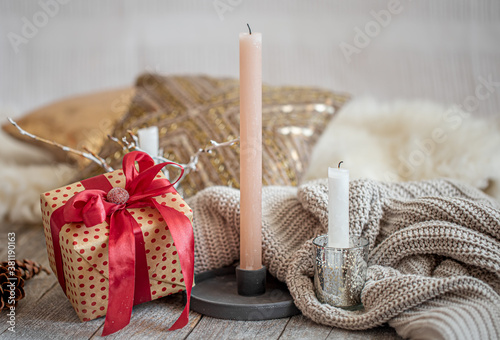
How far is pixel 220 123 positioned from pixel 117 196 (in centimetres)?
52

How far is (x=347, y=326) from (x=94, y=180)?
1.35ft

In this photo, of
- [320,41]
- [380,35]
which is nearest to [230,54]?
[320,41]

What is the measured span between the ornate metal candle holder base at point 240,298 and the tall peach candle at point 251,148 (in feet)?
0.13

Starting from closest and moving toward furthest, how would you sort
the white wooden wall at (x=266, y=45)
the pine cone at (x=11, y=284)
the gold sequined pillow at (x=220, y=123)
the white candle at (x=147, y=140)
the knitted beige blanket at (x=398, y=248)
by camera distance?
the knitted beige blanket at (x=398, y=248)
the pine cone at (x=11, y=284)
the white candle at (x=147, y=140)
the gold sequined pillow at (x=220, y=123)
the white wooden wall at (x=266, y=45)

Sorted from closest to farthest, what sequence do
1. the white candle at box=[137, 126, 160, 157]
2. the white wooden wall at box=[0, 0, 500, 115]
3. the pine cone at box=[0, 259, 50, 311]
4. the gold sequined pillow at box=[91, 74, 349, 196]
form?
1. the pine cone at box=[0, 259, 50, 311]
2. the white candle at box=[137, 126, 160, 157]
3. the gold sequined pillow at box=[91, 74, 349, 196]
4. the white wooden wall at box=[0, 0, 500, 115]

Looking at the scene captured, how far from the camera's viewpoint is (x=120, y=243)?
70 centimetres

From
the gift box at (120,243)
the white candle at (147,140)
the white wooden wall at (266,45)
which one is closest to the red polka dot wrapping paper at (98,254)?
the gift box at (120,243)

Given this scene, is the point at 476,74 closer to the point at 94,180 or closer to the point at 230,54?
the point at 230,54

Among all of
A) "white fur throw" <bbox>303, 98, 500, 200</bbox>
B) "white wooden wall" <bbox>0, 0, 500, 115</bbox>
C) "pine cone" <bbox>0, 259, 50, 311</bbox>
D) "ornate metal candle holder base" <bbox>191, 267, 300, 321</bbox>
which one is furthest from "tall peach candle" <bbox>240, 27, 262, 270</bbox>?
"white wooden wall" <bbox>0, 0, 500, 115</bbox>

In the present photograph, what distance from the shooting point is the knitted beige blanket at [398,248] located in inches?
25.7

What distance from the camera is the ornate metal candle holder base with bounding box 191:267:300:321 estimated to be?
2.40 feet

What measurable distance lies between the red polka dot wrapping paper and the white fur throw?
591mm

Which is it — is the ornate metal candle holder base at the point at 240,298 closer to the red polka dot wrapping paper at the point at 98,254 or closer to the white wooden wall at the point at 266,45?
the red polka dot wrapping paper at the point at 98,254

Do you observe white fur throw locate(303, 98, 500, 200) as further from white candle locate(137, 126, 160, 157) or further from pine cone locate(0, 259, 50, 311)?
pine cone locate(0, 259, 50, 311)
